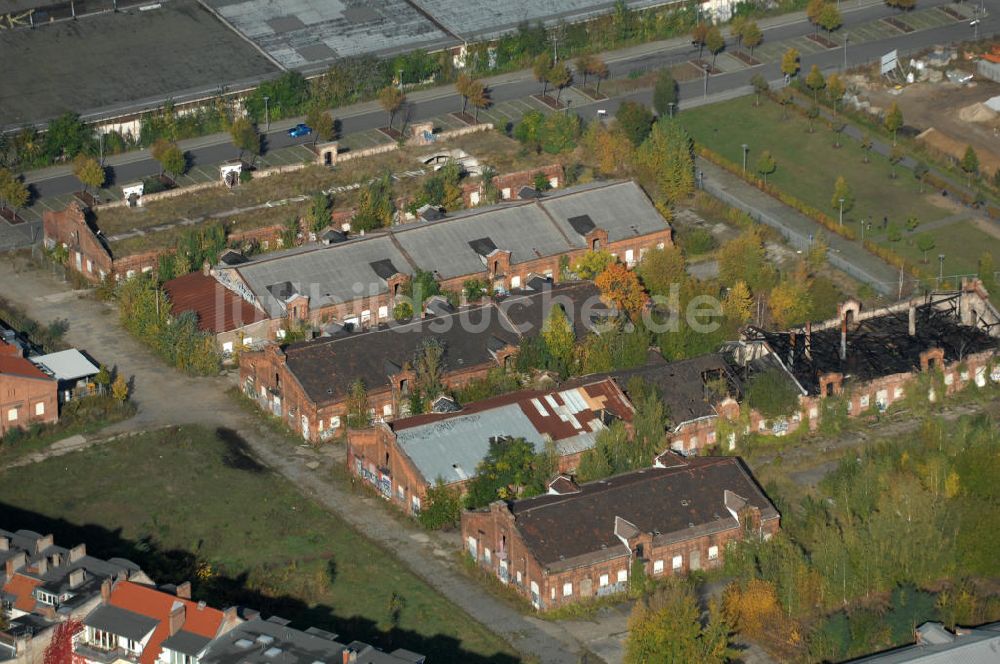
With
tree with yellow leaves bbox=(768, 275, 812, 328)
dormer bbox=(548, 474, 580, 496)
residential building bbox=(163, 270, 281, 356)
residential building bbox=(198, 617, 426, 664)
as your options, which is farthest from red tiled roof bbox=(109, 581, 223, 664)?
tree with yellow leaves bbox=(768, 275, 812, 328)

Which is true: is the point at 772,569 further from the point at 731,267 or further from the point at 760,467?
the point at 731,267

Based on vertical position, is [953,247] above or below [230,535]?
below

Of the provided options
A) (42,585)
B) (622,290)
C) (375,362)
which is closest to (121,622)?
(42,585)

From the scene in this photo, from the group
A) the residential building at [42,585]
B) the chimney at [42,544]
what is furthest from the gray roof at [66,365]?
the chimney at [42,544]

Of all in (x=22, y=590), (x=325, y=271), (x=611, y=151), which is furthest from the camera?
(x=611, y=151)

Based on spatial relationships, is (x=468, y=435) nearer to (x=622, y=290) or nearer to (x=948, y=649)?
(x=622, y=290)

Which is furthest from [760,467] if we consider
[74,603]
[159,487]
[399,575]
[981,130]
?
[981,130]

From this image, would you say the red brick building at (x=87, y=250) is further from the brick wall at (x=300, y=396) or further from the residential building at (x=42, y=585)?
the residential building at (x=42, y=585)
